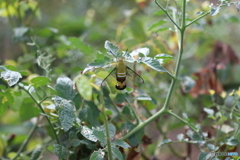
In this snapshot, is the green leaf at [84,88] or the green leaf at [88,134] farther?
the green leaf at [88,134]

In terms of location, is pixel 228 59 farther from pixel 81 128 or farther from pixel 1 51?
pixel 1 51

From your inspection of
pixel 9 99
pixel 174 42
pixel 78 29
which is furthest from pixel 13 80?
pixel 78 29

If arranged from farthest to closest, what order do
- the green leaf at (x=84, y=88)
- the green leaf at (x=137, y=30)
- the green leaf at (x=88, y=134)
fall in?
the green leaf at (x=137, y=30) < the green leaf at (x=88, y=134) < the green leaf at (x=84, y=88)

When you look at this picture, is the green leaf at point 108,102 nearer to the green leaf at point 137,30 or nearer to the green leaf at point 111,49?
the green leaf at point 111,49

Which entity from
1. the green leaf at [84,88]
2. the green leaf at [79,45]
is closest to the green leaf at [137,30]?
the green leaf at [79,45]

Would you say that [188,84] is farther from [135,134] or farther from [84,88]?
[84,88]

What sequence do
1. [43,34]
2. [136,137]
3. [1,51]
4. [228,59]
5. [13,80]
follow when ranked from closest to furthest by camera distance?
[13,80] < [136,137] < [43,34] < [228,59] < [1,51]
